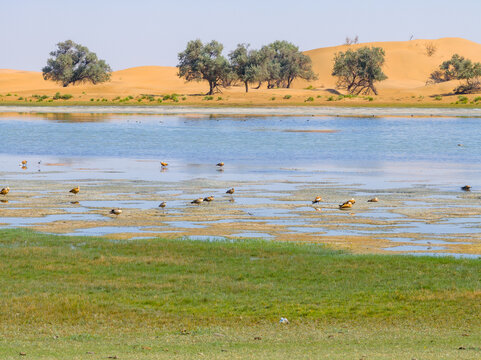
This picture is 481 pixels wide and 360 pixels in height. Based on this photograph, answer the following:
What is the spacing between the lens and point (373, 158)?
4406 centimetres

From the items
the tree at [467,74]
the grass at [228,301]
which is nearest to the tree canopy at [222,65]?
the tree at [467,74]

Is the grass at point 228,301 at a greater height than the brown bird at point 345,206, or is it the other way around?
the grass at point 228,301

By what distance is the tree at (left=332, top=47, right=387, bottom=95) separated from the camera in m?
117

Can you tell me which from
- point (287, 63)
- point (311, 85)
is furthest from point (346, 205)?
point (311, 85)

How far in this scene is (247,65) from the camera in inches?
4749

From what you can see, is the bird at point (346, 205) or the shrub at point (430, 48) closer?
the bird at point (346, 205)

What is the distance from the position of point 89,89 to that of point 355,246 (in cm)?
10568

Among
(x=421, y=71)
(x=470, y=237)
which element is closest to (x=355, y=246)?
(x=470, y=237)

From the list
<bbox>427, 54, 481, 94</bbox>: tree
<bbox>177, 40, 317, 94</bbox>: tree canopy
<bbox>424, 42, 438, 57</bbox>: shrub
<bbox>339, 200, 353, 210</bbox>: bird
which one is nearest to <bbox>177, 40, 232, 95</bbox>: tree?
<bbox>177, 40, 317, 94</bbox>: tree canopy

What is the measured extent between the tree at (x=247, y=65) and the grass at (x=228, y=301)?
101 m

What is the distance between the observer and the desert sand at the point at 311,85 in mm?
105750

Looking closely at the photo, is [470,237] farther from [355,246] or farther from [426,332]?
[426,332]

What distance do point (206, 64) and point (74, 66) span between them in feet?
89.3

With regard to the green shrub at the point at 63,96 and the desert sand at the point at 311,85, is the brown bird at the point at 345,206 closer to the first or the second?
the desert sand at the point at 311,85
